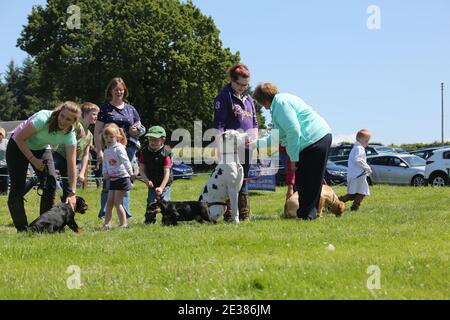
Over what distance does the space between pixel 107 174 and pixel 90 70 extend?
124ft

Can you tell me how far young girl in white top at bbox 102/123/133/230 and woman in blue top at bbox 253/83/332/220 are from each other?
1.91 meters

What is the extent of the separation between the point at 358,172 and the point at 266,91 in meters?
3.68

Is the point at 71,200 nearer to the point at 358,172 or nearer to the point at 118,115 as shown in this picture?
the point at 118,115

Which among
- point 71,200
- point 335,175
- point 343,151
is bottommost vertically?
point 335,175

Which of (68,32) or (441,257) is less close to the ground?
(68,32)

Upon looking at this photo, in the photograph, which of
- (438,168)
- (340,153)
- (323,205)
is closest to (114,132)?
(323,205)

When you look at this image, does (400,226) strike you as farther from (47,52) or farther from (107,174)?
(47,52)

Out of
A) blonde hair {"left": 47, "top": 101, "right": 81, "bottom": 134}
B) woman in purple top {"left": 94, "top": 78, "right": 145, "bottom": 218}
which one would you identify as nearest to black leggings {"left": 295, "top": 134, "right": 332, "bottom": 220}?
woman in purple top {"left": 94, "top": 78, "right": 145, "bottom": 218}

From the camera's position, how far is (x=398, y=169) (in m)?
23.5

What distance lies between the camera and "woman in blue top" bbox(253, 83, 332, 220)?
7.62m

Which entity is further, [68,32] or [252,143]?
[68,32]

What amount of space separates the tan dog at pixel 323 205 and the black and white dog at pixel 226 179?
966 millimetres

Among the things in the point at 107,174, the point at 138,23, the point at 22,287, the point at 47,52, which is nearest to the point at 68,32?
the point at 47,52

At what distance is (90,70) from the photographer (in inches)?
1736
